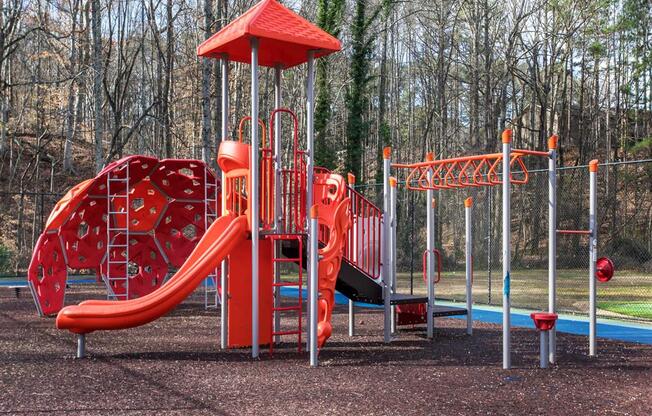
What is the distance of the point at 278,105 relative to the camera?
980cm

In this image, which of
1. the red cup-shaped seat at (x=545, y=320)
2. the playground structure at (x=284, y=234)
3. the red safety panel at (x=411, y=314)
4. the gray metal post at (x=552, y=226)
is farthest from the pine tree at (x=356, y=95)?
the red cup-shaped seat at (x=545, y=320)

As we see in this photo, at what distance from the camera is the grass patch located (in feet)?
45.3

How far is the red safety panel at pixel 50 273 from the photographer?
12.4m

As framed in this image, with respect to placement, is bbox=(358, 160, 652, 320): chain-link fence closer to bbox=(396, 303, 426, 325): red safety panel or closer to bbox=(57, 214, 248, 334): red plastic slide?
bbox=(396, 303, 426, 325): red safety panel

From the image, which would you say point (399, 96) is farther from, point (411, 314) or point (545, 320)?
point (545, 320)

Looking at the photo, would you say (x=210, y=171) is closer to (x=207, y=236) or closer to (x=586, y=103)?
(x=207, y=236)

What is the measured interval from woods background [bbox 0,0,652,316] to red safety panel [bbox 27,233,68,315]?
1019 cm

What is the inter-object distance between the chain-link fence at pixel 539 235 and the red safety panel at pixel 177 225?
7.53 m

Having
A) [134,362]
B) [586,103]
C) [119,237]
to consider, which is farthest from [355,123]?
[134,362]

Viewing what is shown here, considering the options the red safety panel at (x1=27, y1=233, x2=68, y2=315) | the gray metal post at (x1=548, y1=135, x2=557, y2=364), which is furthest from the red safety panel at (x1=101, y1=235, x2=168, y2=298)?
the gray metal post at (x1=548, y1=135, x2=557, y2=364)

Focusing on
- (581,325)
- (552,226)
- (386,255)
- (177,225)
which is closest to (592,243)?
(552,226)

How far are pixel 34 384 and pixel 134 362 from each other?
1500 millimetres

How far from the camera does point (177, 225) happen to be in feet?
49.2

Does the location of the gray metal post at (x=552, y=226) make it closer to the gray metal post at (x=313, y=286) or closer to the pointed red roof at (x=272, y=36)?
the gray metal post at (x=313, y=286)
